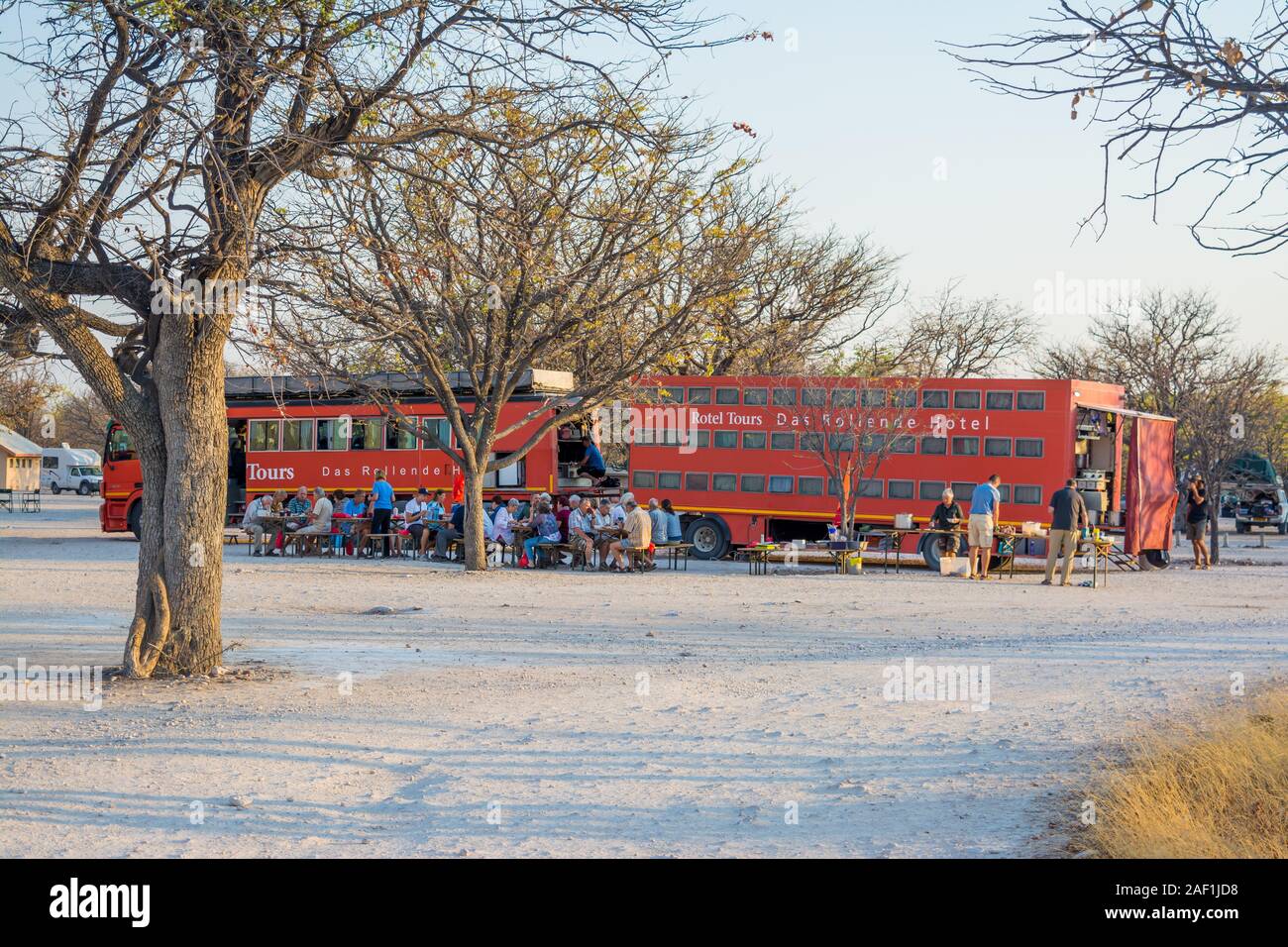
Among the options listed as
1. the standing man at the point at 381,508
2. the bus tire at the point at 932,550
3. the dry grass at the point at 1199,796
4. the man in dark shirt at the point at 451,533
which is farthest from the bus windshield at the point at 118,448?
the dry grass at the point at 1199,796

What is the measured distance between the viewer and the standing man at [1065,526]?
72.5 ft

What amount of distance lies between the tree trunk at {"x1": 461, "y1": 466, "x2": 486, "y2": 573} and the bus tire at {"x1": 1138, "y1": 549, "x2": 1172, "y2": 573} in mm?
13459

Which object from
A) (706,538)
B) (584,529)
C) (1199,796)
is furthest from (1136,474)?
(1199,796)

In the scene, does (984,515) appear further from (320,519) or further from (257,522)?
(257,522)

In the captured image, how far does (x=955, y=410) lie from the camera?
26781 mm

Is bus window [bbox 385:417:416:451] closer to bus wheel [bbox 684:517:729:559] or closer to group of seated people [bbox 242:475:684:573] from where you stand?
group of seated people [bbox 242:475:684:573]

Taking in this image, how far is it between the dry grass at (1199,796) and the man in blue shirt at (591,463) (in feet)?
73.6

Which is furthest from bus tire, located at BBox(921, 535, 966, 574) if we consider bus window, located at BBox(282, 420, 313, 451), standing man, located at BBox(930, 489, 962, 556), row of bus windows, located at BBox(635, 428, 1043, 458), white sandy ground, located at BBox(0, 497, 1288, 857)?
bus window, located at BBox(282, 420, 313, 451)

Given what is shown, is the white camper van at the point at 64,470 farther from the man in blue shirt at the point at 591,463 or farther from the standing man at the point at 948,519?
the standing man at the point at 948,519

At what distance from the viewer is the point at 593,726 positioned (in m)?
9.65

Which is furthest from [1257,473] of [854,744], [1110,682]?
[854,744]

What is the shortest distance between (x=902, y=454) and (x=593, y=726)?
1857 cm
